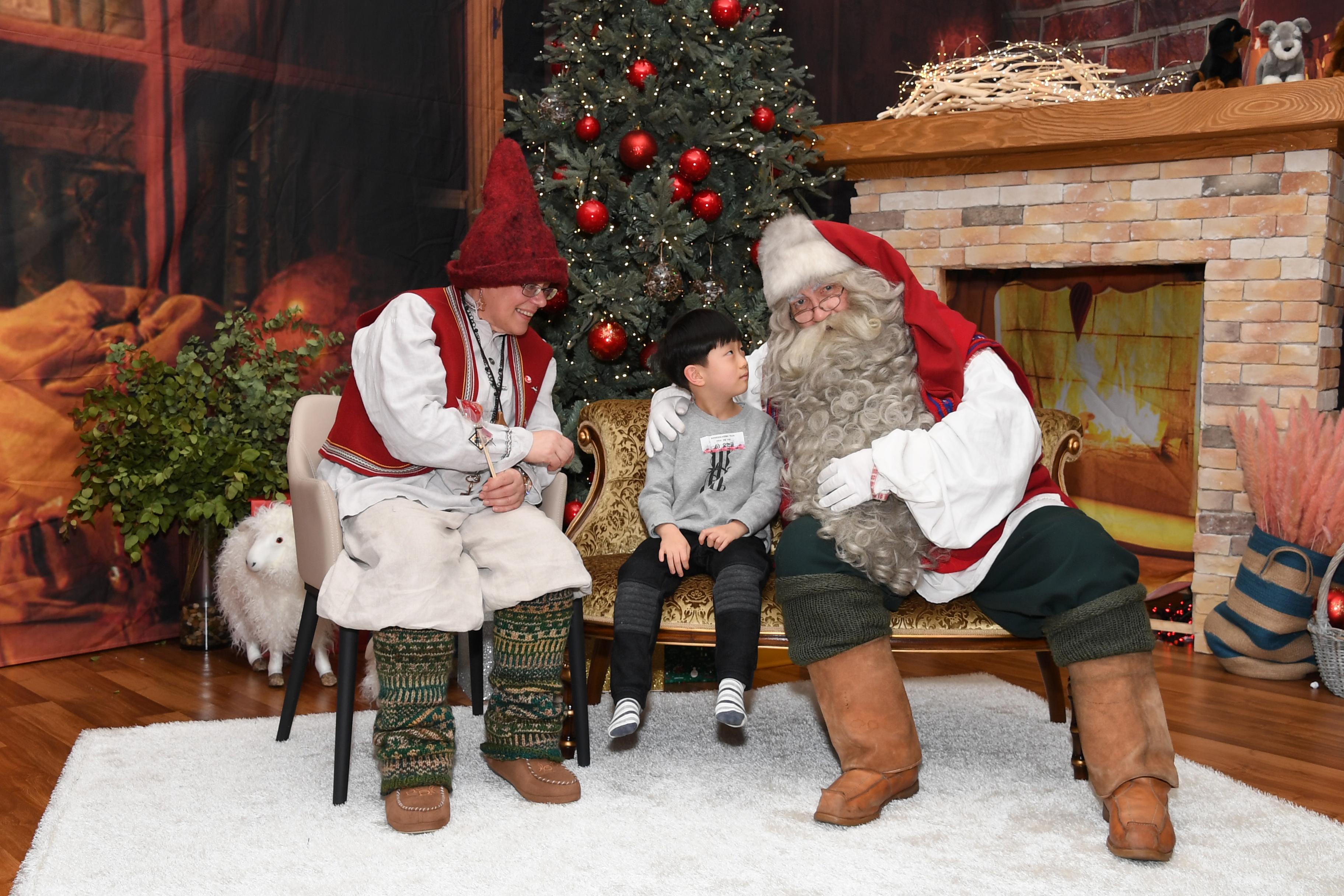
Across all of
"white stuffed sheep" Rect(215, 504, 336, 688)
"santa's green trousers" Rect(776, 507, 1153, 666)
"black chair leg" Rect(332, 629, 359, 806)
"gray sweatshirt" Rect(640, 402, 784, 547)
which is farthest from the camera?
"white stuffed sheep" Rect(215, 504, 336, 688)

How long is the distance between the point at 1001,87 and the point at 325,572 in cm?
298

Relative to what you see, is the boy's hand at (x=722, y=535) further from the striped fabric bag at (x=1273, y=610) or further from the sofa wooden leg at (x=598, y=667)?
the striped fabric bag at (x=1273, y=610)

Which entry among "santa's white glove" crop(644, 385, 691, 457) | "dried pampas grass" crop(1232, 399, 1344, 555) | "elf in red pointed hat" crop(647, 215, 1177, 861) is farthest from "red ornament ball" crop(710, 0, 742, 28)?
"dried pampas grass" crop(1232, 399, 1344, 555)

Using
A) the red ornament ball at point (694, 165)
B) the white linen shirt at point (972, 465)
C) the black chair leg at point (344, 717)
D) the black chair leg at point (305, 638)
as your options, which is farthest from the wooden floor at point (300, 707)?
the red ornament ball at point (694, 165)

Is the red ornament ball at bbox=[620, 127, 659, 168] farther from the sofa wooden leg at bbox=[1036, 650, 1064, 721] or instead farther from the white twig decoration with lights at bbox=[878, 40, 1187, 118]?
the sofa wooden leg at bbox=[1036, 650, 1064, 721]

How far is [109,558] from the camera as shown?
3943 mm

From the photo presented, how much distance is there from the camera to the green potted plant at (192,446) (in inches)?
147

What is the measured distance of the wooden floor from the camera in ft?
8.89

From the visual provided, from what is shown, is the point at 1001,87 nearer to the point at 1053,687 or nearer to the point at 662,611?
the point at 1053,687

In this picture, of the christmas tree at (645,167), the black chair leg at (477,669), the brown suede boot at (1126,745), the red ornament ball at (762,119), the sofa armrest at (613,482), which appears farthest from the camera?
the red ornament ball at (762,119)

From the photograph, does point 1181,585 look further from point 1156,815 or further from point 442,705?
point 442,705

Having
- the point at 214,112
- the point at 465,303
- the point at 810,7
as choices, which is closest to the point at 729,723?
the point at 465,303

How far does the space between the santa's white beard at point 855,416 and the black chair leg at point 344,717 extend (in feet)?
3.35

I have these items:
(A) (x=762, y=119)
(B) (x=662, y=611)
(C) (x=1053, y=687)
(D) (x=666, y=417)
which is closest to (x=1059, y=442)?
(C) (x=1053, y=687)
